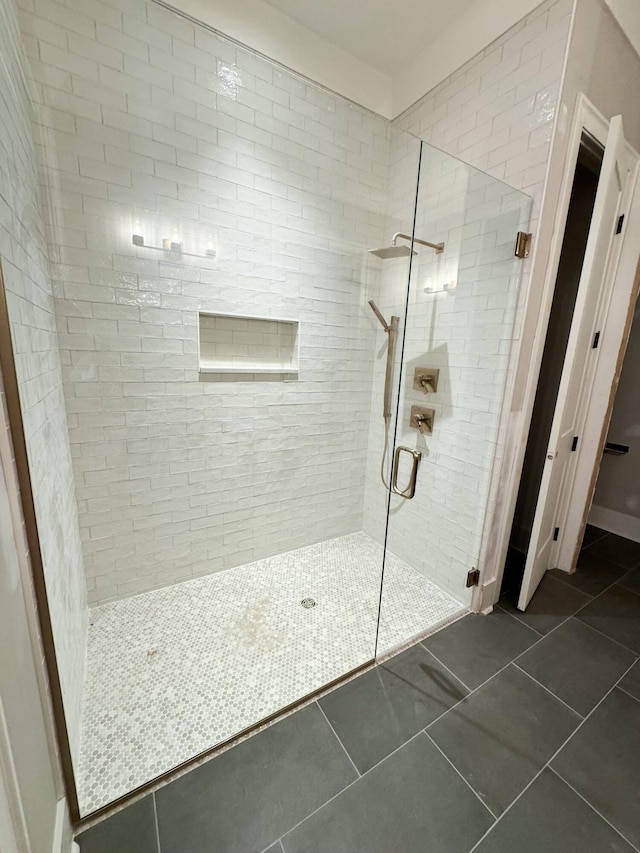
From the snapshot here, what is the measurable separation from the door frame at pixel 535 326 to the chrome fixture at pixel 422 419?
18.0 inches

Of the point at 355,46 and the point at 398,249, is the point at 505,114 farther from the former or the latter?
the point at 355,46

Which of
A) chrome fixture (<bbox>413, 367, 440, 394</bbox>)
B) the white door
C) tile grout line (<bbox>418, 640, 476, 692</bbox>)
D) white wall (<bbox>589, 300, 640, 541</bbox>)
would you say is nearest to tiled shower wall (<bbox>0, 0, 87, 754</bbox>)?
tile grout line (<bbox>418, 640, 476, 692</bbox>)

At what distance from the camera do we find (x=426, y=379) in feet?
6.60

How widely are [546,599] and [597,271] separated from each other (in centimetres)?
185

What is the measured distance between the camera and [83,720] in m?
1.28

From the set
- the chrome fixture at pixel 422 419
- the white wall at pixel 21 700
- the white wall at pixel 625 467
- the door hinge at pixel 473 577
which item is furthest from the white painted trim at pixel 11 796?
the white wall at pixel 625 467

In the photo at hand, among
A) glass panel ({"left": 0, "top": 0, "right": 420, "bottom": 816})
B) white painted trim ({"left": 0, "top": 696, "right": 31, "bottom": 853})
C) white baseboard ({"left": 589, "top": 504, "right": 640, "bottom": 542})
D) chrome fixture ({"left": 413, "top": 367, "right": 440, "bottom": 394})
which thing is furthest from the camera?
white baseboard ({"left": 589, "top": 504, "right": 640, "bottom": 542})

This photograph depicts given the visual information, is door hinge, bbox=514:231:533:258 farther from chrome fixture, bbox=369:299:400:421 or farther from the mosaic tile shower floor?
the mosaic tile shower floor

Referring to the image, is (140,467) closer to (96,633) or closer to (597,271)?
(96,633)

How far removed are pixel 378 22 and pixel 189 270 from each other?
1.64m

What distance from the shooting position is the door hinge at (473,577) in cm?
184

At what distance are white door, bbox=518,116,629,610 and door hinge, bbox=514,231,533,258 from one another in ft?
1.26

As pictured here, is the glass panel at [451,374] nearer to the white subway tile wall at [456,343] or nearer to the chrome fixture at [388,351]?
the white subway tile wall at [456,343]

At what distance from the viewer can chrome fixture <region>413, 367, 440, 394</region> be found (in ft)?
6.51
